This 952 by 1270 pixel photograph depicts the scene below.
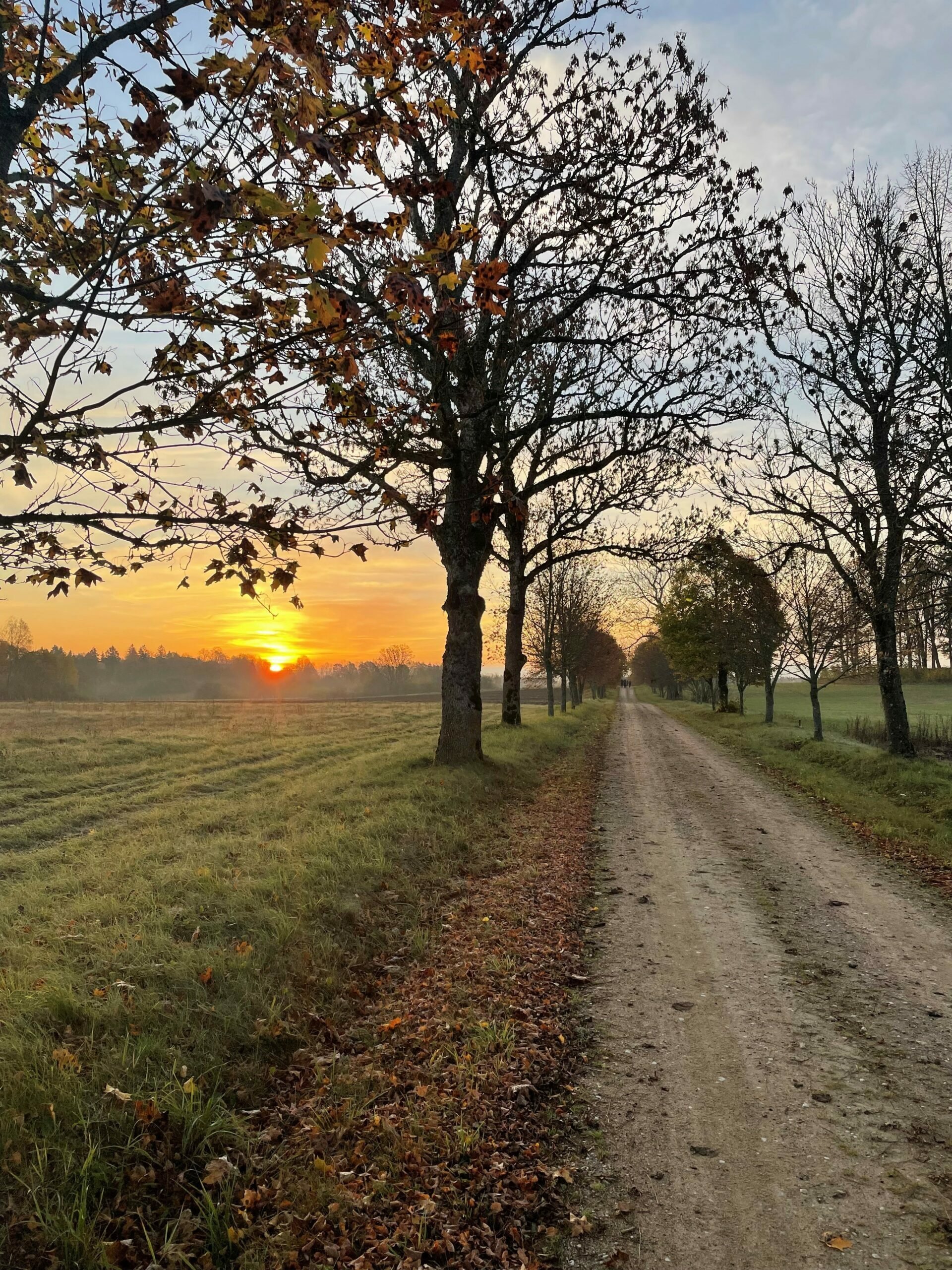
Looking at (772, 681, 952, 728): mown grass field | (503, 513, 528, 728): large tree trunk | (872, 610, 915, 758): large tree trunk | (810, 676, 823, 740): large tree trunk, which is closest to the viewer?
(872, 610, 915, 758): large tree trunk

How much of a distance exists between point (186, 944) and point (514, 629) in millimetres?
17601

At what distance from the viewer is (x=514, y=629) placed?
890 inches

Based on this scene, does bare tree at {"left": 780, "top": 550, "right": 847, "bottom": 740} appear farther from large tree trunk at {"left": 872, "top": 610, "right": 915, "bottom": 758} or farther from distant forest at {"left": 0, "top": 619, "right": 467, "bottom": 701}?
distant forest at {"left": 0, "top": 619, "right": 467, "bottom": 701}

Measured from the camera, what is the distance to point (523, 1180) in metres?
3.53

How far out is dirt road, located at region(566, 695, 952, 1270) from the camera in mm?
3170

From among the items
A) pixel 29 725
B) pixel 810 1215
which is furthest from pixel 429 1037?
pixel 29 725

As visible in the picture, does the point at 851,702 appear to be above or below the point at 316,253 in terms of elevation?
below

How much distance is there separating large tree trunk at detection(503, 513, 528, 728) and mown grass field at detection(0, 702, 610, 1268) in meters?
8.01

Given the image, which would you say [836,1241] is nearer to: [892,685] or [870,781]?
[870,781]

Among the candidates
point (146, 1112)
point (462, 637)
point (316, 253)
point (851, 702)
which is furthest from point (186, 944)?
point (851, 702)

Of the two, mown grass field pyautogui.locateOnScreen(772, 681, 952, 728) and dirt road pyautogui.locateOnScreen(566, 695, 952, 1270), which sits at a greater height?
dirt road pyautogui.locateOnScreen(566, 695, 952, 1270)

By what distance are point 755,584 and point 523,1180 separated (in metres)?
31.1

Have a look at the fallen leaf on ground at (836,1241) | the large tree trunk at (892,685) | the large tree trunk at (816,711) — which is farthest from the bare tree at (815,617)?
the fallen leaf on ground at (836,1241)

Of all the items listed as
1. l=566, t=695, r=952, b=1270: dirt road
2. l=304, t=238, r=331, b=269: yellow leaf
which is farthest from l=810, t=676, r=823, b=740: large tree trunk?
l=304, t=238, r=331, b=269: yellow leaf
